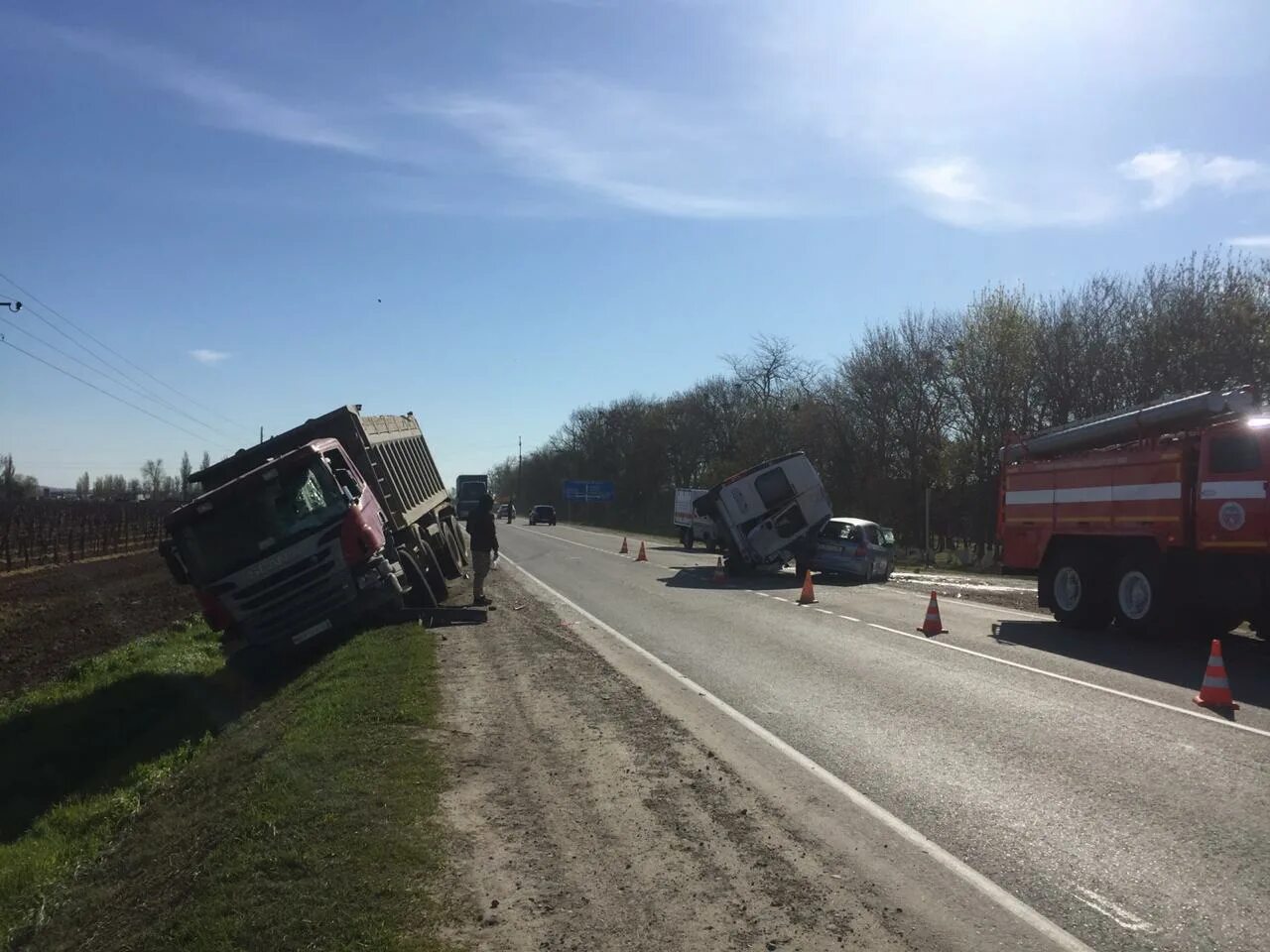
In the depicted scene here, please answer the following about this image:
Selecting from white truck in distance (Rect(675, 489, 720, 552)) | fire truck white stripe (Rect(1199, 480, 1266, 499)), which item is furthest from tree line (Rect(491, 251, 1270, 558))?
fire truck white stripe (Rect(1199, 480, 1266, 499))

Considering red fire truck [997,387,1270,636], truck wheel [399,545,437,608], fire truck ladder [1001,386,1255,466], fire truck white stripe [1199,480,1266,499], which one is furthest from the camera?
truck wheel [399,545,437,608]

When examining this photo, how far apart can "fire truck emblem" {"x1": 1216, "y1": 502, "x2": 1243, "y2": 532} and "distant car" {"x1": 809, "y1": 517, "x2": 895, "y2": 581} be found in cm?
1318

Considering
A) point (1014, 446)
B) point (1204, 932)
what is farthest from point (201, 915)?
point (1014, 446)

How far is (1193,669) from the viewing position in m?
12.3

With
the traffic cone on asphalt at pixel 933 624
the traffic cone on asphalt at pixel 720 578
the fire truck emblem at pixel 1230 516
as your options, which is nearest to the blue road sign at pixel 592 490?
the traffic cone on asphalt at pixel 720 578

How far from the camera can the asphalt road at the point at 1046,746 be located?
5230 millimetres

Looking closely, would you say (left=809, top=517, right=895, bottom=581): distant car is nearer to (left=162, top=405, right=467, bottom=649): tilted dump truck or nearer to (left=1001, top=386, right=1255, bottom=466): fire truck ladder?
(left=1001, top=386, right=1255, bottom=466): fire truck ladder

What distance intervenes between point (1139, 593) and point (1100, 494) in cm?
160

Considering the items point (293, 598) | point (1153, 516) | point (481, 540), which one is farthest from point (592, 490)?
point (293, 598)

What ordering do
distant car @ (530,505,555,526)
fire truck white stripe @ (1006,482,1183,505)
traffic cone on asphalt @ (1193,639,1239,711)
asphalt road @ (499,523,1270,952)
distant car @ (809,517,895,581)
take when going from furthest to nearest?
distant car @ (530,505,555,526) < distant car @ (809,517,895,581) < fire truck white stripe @ (1006,482,1183,505) < traffic cone on asphalt @ (1193,639,1239,711) < asphalt road @ (499,523,1270,952)

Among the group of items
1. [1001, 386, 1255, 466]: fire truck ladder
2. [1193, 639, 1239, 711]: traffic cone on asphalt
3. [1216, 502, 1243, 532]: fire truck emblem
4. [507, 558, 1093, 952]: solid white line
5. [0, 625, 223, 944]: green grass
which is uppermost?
[1001, 386, 1255, 466]: fire truck ladder

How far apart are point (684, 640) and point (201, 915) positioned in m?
10.0

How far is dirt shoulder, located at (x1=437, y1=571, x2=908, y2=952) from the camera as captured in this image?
4754mm

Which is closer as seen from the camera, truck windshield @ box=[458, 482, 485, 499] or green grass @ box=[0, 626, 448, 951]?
green grass @ box=[0, 626, 448, 951]
